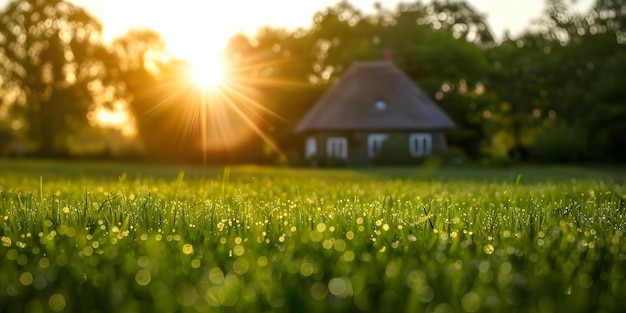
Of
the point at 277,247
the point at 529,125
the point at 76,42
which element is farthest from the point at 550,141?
the point at 277,247

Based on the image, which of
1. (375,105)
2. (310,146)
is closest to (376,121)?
(375,105)

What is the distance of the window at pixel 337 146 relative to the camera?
51.8 metres

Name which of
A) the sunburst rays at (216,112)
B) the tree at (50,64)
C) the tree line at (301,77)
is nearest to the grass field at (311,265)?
the tree line at (301,77)

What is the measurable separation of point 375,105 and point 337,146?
3.72m

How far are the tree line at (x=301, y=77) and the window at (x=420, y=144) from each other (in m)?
1.86

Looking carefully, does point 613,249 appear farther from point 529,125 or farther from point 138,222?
point 529,125

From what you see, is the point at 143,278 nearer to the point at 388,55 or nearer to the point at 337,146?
the point at 337,146

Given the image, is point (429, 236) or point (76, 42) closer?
point (429, 236)

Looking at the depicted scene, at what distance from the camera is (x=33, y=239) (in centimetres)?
457

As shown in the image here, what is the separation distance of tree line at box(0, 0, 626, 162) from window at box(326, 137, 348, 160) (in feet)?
14.5

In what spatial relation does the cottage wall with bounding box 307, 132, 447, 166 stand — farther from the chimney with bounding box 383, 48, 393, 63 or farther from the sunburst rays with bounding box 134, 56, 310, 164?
the chimney with bounding box 383, 48, 393, 63

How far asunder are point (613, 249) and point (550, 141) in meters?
43.7

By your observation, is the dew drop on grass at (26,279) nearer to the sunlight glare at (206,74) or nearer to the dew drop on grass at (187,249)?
the dew drop on grass at (187,249)

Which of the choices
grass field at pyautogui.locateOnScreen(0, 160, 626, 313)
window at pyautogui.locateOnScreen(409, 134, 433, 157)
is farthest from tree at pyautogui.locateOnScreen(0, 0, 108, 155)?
grass field at pyautogui.locateOnScreen(0, 160, 626, 313)
